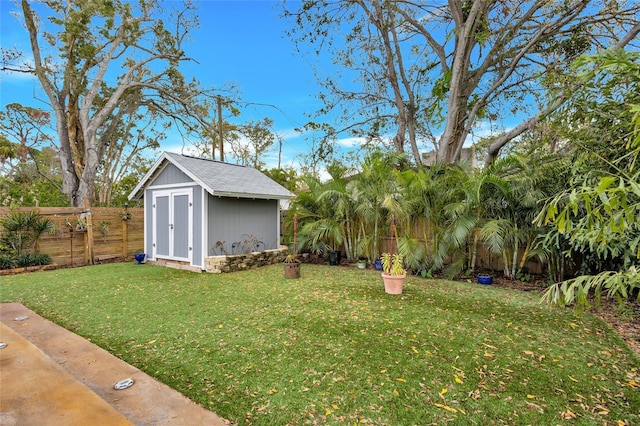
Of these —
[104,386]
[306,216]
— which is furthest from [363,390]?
[306,216]

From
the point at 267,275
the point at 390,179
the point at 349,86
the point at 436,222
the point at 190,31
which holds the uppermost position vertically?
the point at 190,31

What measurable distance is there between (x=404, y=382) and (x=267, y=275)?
471 cm

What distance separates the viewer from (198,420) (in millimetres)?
1955

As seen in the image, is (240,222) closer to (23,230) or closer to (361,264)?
(361,264)

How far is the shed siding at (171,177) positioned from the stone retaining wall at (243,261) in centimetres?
203

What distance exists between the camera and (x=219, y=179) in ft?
24.9

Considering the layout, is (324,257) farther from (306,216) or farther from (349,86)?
(349,86)

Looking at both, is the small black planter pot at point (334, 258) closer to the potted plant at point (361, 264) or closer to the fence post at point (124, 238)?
the potted plant at point (361, 264)

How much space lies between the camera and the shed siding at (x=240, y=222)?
7.33 metres

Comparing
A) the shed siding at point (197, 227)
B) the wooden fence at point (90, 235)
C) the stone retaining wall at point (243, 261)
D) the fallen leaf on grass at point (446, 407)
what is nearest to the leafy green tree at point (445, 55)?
the stone retaining wall at point (243, 261)

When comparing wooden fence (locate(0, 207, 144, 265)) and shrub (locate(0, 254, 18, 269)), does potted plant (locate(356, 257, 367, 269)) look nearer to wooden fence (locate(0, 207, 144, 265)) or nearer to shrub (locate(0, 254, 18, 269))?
wooden fence (locate(0, 207, 144, 265))

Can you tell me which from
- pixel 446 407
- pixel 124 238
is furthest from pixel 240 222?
pixel 446 407

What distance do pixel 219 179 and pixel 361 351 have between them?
578 centimetres

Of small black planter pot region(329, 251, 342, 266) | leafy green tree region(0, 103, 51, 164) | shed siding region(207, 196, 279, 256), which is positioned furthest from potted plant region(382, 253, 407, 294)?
leafy green tree region(0, 103, 51, 164)
